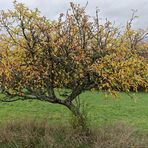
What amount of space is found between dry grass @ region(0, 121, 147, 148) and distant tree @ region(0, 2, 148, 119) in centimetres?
94

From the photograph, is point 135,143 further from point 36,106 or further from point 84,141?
point 36,106

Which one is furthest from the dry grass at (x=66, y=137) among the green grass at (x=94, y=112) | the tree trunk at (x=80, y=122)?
the green grass at (x=94, y=112)

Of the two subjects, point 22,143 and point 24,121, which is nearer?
point 22,143

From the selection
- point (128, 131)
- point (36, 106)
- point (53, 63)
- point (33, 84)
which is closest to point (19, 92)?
point (33, 84)

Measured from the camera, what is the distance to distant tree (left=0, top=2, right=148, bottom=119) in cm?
845

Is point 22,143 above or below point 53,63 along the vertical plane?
below

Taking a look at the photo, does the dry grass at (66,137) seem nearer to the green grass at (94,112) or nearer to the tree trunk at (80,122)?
the tree trunk at (80,122)

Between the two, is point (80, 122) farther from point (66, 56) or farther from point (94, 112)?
point (94, 112)

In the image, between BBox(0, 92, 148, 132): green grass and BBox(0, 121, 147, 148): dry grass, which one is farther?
BBox(0, 92, 148, 132): green grass

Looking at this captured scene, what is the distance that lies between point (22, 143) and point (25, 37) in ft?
7.42

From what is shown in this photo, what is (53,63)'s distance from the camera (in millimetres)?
8750

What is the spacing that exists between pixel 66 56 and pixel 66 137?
1.75 metres

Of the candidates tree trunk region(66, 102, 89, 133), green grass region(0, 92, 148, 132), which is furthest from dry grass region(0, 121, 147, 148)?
green grass region(0, 92, 148, 132)

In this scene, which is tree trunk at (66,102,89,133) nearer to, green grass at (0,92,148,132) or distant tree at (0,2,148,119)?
distant tree at (0,2,148,119)
